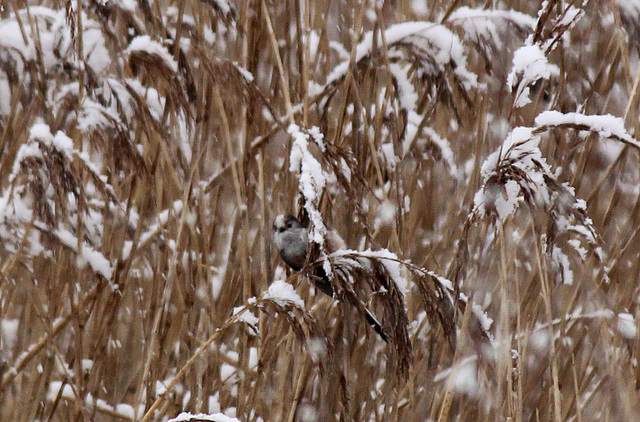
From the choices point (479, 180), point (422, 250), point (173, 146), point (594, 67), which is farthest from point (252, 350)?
point (594, 67)

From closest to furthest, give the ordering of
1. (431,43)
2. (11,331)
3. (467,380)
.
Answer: (431,43), (467,380), (11,331)

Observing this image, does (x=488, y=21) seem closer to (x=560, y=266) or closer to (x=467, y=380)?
(x=560, y=266)

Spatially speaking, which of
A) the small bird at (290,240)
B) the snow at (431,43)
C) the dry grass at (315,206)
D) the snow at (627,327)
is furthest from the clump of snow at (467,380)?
the snow at (431,43)

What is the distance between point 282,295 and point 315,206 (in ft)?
0.50

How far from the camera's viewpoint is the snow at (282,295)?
84 centimetres

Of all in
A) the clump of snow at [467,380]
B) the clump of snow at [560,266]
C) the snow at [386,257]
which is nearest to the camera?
the snow at [386,257]

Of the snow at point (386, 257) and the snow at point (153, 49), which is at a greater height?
the snow at point (153, 49)

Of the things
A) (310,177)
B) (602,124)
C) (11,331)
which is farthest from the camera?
(11,331)

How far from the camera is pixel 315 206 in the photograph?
2.49 ft

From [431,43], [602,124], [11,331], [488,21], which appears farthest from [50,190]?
[602,124]

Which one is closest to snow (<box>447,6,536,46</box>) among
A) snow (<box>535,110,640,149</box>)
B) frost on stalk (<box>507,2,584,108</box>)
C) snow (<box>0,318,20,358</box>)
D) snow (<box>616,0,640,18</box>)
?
snow (<box>616,0,640,18</box>)

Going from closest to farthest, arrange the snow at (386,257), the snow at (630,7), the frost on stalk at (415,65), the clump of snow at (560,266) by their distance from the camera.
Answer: the snow at (386,257), the clump of snow at (560,266), the snow at (630,7), the frost on stalk at (415,65)

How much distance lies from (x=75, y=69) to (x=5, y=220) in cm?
30

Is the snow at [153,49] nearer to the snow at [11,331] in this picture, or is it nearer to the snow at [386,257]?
the snow at [386,257]
